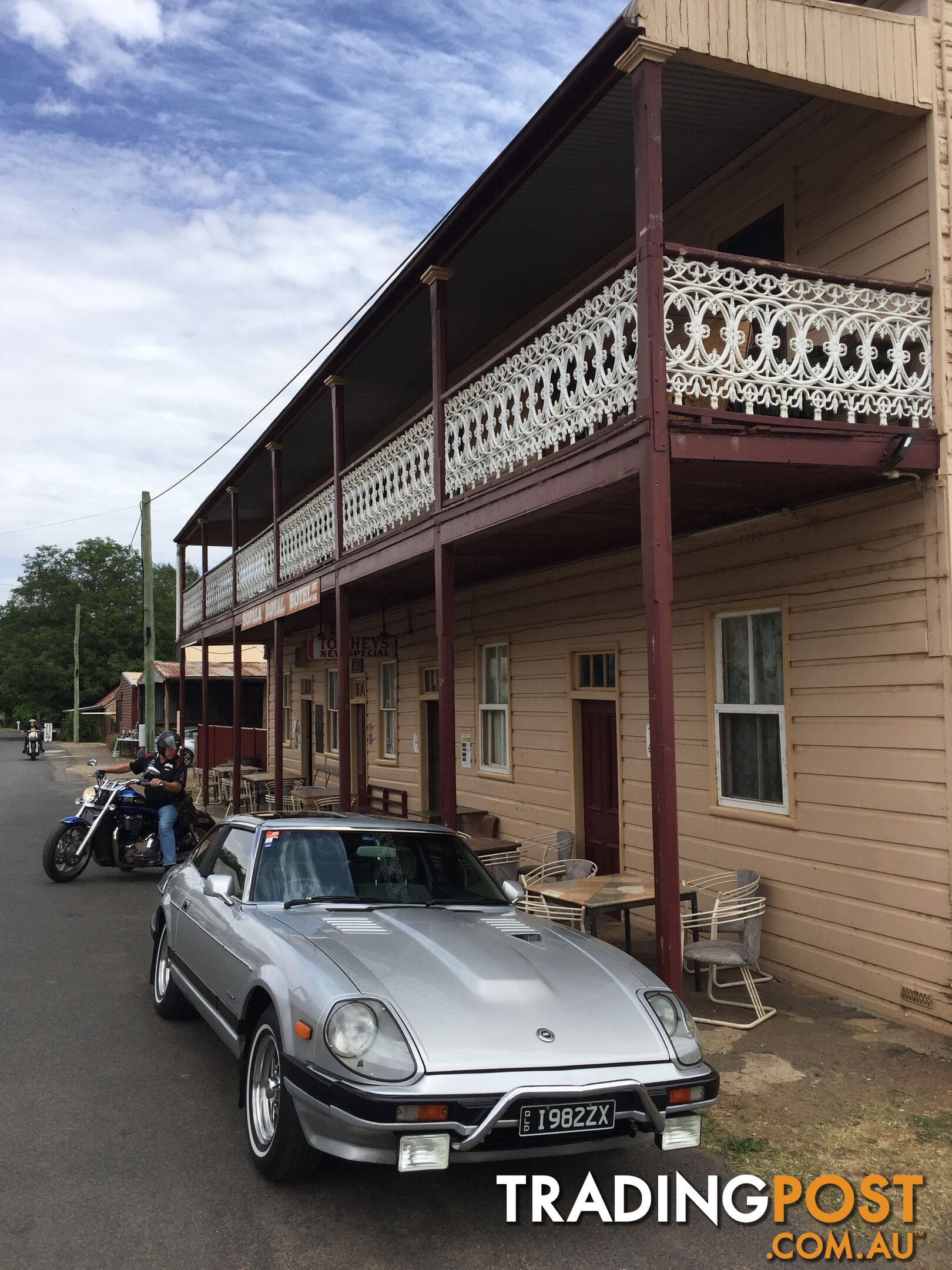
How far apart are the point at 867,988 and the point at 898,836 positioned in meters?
1.09

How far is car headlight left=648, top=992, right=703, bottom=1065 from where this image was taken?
4074mm

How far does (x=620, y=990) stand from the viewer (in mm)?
4320

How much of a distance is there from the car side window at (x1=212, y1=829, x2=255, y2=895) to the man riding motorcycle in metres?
6.46

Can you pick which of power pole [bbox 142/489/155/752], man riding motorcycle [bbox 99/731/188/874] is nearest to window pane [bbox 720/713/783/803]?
man riding motorcycle [bbox 99/731/188/874]

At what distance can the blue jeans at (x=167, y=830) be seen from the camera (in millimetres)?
12281

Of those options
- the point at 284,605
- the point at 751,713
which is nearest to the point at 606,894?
the point at 751,713

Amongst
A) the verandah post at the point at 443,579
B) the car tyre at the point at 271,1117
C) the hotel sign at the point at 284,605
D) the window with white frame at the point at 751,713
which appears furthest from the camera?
the hotel sign at the point at 284,605

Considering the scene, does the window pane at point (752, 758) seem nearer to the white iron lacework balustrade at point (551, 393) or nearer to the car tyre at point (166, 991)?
the white iron lacework balustrade at point (551, 393)

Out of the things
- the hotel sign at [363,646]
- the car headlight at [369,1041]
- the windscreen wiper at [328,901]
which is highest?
the hotel sign at [363,646]

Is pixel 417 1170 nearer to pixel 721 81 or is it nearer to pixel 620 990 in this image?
pixel 620 990

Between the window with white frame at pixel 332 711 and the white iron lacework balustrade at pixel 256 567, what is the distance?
278 centimetres

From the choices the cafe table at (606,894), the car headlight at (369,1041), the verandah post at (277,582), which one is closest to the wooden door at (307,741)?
the verandah post at (277,582)

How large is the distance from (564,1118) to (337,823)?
2.44 metres

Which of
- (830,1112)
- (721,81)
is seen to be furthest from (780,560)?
(830,1112)
